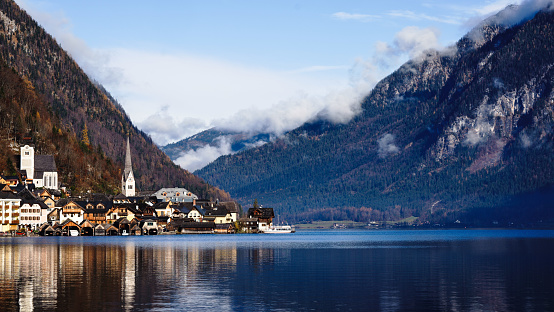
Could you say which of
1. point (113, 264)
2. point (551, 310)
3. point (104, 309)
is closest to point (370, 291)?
point (551, 310)

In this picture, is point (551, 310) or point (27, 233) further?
point (27, 233)

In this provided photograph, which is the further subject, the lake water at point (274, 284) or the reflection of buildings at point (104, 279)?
the reflection of buildings at point (104, 279)

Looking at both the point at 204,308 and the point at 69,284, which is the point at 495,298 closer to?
the point at 204,308

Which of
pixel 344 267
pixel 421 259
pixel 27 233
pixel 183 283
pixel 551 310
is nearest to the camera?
pixel 551 310

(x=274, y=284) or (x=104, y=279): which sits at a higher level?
(x=104, y=279)

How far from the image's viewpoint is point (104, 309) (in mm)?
48000

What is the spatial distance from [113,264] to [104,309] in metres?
35.8

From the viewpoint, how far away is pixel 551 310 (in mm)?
47656

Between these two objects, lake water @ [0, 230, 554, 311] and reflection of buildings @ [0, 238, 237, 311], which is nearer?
lake water @ [0, 230, 554, 311]

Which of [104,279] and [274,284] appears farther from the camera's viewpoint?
[104,279]

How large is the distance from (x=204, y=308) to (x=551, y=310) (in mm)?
20792

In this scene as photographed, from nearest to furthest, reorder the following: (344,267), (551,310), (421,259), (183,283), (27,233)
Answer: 1. (551,310)
2. (183,283)
3. (344,267)
4. (421,259)
5. (27,233)

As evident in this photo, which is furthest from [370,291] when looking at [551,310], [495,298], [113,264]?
[113,264]

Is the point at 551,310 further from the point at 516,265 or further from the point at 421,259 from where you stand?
the point at 421,259
